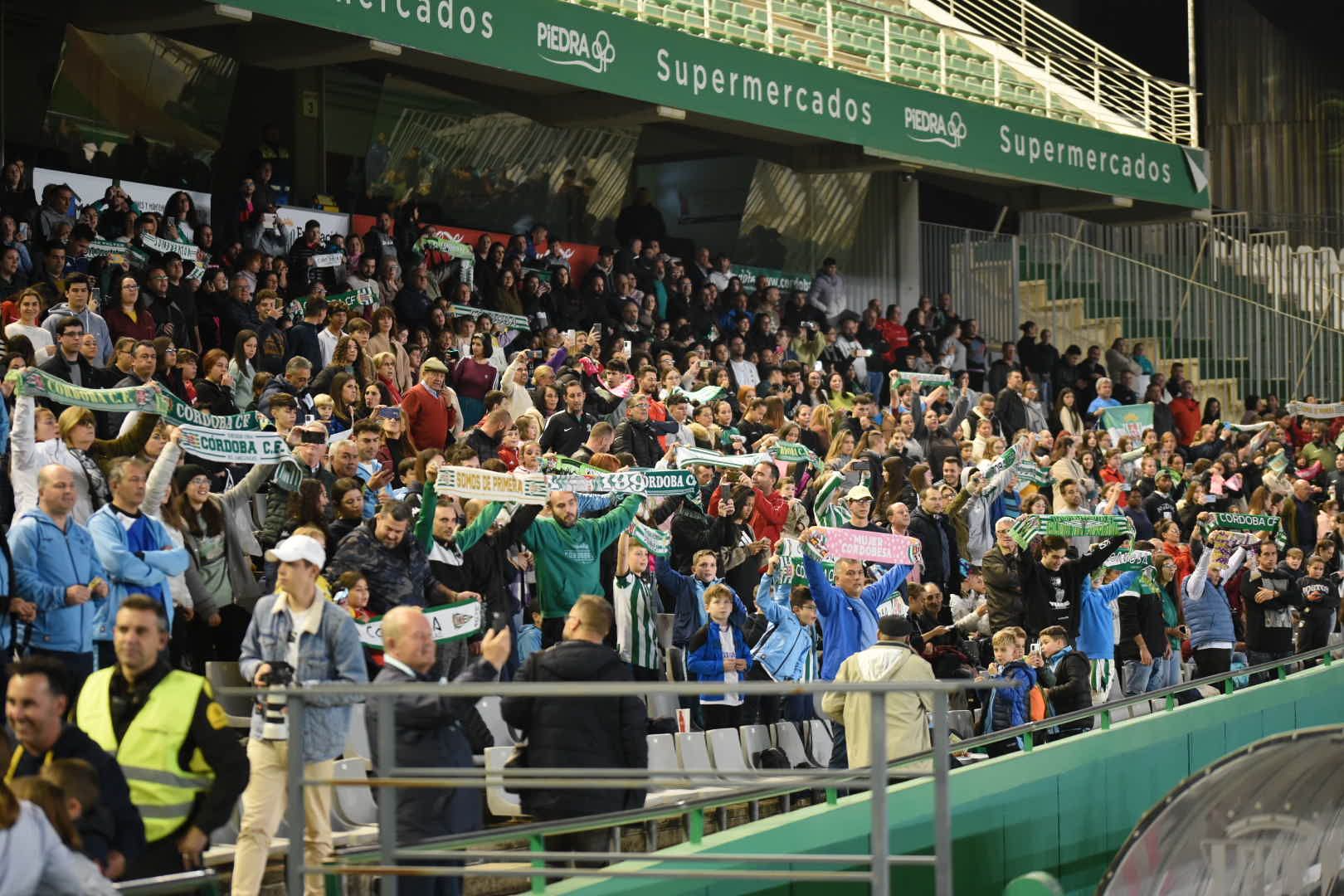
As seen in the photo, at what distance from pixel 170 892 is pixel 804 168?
1899 cm

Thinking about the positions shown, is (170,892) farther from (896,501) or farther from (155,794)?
(896,501)

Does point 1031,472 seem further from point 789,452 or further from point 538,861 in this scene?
point 538,861

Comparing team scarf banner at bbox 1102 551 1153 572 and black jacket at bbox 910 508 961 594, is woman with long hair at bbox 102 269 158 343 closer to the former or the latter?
black jacket at bbox 910 508 961 594

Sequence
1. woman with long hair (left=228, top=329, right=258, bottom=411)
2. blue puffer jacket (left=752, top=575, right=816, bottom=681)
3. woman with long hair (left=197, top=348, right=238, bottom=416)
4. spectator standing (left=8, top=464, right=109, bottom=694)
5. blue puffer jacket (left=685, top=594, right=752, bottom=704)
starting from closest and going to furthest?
spectator standing (left=8, top=464, right=109, bottom=694) → blue puffer jacket (left=685, top=594, right=752, bottom=704) → blue puffer jacket (left=752, top=575, right=816, bottom=681) → woman with long hair (left=197, top=348, right=238, bottom=416) → woman with long hair (left=228, top=329, right=258, bottom=411)

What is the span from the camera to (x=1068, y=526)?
43.6 ft

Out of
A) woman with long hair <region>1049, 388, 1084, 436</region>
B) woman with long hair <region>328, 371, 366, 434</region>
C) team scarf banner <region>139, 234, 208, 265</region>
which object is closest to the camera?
woman with long hair <region>328, 371, 366, 434</region>

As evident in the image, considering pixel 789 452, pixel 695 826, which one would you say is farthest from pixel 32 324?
pixel 695 826

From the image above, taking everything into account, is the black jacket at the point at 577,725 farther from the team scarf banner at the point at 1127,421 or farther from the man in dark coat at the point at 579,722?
the team scarf banner at the point at 1127,421

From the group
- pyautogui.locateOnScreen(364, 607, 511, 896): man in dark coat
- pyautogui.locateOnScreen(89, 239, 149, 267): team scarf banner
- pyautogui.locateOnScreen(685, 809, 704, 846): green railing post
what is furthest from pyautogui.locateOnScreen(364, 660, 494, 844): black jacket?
pyautogui.locateOnScreen(89, 239, 149, 267): team scarf banner

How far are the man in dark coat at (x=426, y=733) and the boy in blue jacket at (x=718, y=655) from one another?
375cm

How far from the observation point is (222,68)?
60.3 feet

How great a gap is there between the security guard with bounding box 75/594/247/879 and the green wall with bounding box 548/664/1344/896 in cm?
139

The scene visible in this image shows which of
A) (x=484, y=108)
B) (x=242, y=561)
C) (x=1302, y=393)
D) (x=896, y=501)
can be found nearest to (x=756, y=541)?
(x=896, y=501)

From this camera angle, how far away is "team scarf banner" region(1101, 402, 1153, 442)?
2086cm
